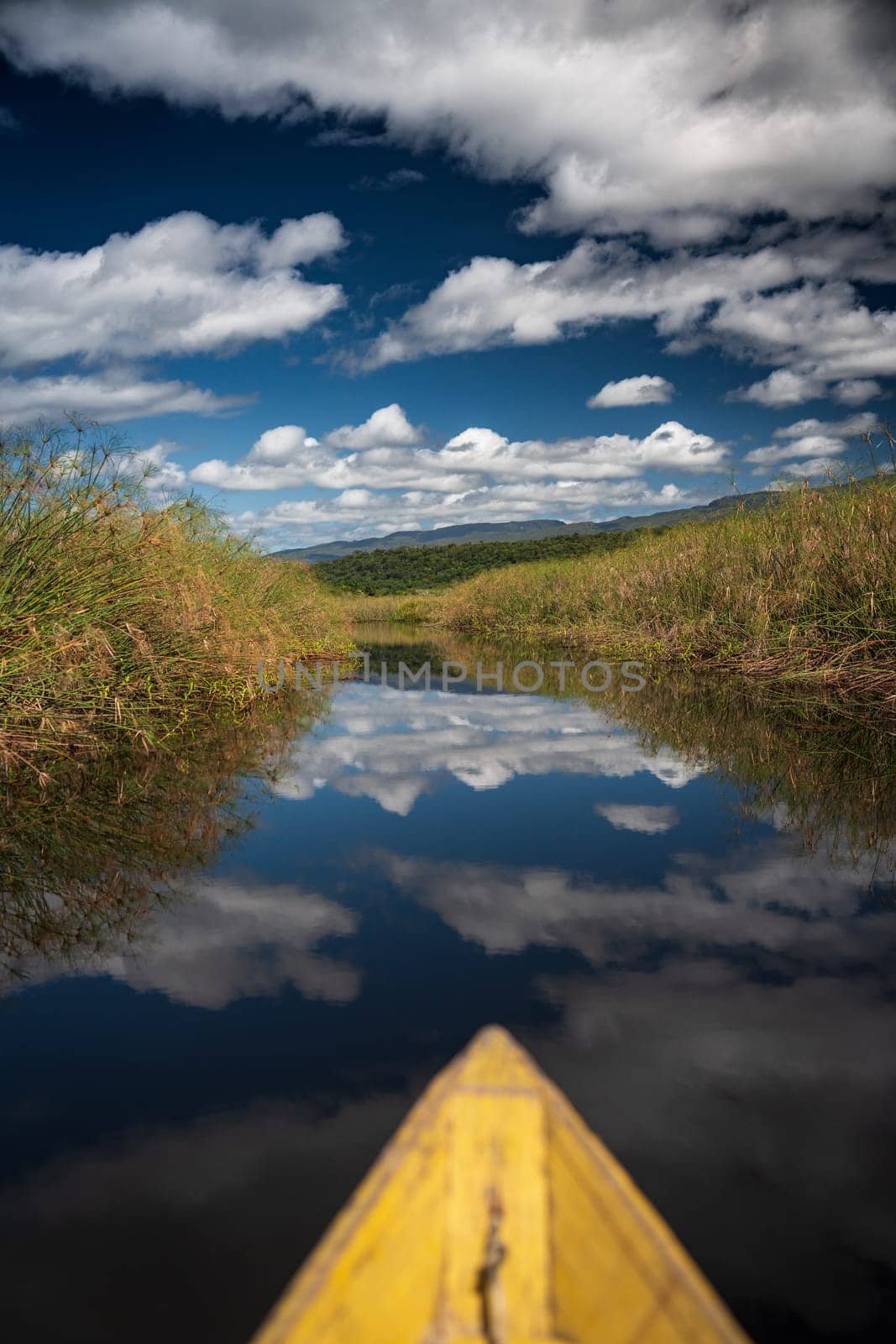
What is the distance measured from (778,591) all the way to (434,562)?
42.9m

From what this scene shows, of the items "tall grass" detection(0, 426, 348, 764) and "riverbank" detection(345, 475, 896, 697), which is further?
"riverbank" detection(345, 475, 896, 697)

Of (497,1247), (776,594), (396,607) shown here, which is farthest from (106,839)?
(396,607)

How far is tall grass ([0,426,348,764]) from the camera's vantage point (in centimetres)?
608

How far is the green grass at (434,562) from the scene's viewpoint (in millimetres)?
45312

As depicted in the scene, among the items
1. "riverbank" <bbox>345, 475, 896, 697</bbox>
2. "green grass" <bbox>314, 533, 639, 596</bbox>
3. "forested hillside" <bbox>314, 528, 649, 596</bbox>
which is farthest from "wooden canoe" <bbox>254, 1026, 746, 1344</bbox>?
"forested hillside" <bbox>314, 528, 649, 596</bbox>

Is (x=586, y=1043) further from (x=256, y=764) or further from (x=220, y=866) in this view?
(x=256, y=764)

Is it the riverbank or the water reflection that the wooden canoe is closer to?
the water reflection

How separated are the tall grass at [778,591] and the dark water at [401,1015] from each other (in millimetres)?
4014

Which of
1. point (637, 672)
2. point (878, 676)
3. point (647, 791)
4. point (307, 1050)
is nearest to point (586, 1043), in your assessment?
point (307, 1050)

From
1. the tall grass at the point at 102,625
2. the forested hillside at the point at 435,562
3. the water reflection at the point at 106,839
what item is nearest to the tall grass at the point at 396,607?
the forested hillside at the point at 435,562

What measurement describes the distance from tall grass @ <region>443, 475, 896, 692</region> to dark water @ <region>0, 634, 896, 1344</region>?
4.01 metres

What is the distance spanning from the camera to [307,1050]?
2.49 meters

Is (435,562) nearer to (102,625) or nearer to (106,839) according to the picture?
(102,625)

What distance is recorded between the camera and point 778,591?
1059cm
